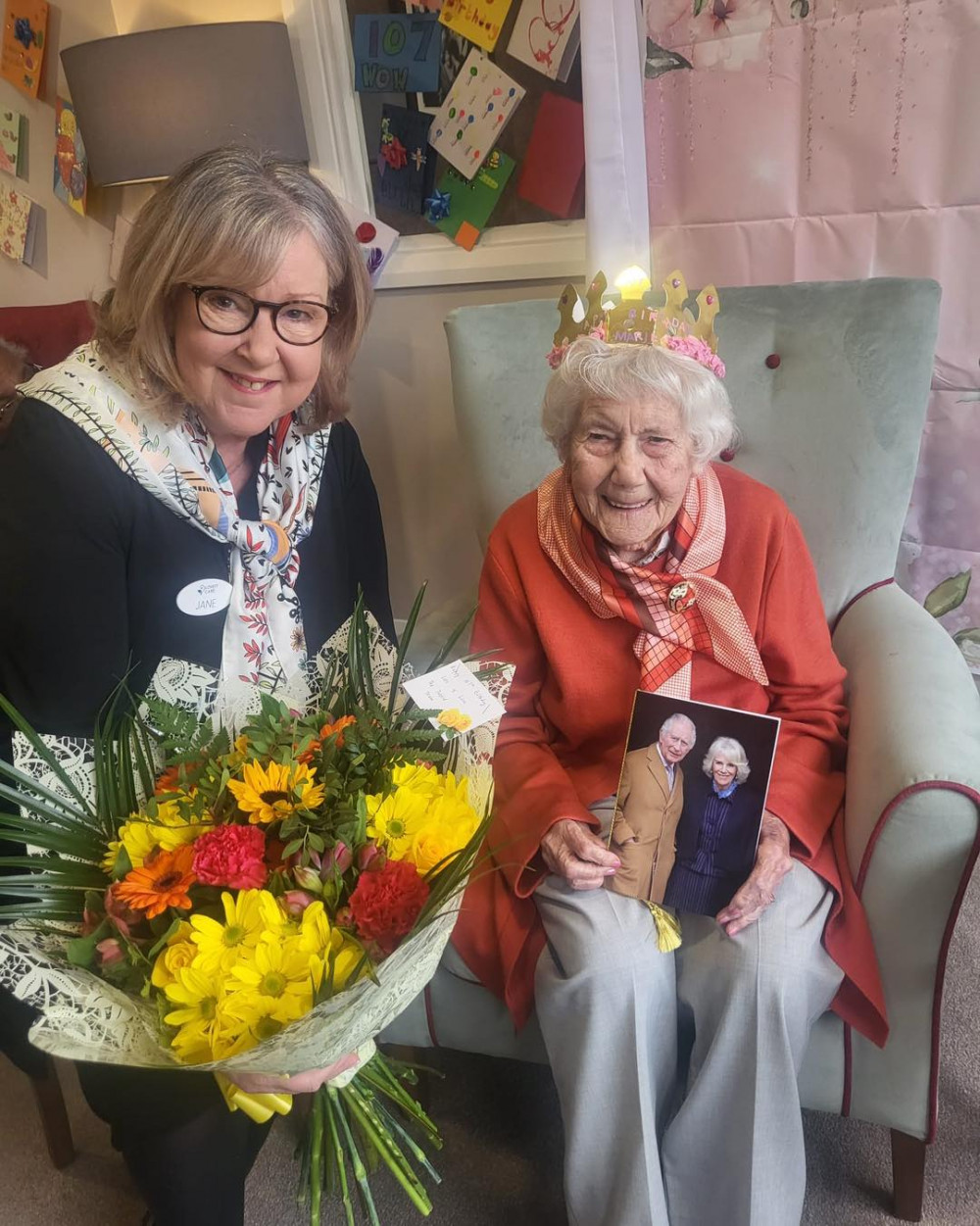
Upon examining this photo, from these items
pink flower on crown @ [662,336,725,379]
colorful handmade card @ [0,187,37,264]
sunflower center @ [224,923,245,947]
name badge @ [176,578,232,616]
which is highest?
colorful handmade card @ [0,187,37,264]

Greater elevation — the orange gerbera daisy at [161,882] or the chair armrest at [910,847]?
the orange gerbera daisy at [161,882]

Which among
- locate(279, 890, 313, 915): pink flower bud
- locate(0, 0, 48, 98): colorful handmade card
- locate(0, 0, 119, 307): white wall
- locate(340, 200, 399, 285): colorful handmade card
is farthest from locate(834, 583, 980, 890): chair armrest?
locate(0, 0, 48, 98): colorful handmade card

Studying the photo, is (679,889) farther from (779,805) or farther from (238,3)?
(238,3)

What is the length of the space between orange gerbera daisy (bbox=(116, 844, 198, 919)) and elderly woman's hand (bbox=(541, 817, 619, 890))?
0.47m

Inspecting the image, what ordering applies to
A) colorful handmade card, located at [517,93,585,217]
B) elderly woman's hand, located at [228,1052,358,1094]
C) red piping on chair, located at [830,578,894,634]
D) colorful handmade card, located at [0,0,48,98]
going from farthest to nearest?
colorful handmade card, located at [0,0,48,98] < colorful handmade card, located at [517,93,585,217] < red piping on chair, located at [830,578,894,634] < elderly woman's hand, located at [228,1052,358,1094]

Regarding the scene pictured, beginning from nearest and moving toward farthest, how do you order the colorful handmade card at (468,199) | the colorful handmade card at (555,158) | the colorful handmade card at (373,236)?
the colorful handmade card at (555,158), the colorful handmade card at (468,199), the colorful handmade card at (373,236)

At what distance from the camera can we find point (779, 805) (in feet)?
3.56

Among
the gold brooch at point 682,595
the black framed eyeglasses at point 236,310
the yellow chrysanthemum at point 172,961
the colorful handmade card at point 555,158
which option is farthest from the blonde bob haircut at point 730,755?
the colorful handmade card at point 555,158

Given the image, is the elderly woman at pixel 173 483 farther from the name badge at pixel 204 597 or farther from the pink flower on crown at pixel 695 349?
the pink flower on crown at pixel 695 349

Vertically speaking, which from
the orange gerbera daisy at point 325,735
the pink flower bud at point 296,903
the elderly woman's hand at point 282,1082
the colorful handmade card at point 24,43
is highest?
the colorful handmade card at point 24,43

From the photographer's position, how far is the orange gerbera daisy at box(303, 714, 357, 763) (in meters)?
0.84

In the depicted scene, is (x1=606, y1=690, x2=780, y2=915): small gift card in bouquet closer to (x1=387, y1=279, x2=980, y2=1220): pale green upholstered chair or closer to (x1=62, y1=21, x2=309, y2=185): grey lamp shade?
(x1=387, y1=279, x2=980, y2=1220): pale green upholstered chair

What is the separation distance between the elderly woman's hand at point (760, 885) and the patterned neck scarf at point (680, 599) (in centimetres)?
22

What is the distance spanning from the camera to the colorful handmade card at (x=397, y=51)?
72.1 inches
